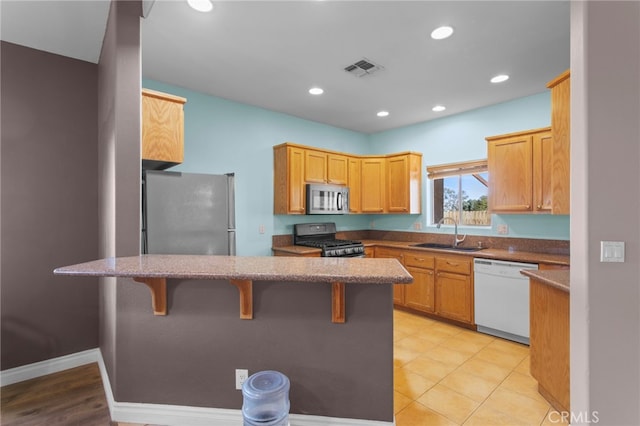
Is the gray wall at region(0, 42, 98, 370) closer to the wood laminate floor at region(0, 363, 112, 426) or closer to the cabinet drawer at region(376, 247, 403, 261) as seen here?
the wood laminate floor at region(0, 363, 112, 426)

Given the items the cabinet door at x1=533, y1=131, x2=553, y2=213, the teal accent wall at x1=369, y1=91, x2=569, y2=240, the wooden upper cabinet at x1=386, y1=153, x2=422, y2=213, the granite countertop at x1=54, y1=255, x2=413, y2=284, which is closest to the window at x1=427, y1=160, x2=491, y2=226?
the teal accent wall at x1=369, y1=91, x2=569, y2=240

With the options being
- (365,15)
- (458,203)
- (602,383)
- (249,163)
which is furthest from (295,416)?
(458,203)

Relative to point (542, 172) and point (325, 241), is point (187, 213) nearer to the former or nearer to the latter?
point (325, 241)

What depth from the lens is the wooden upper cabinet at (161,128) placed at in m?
2.51

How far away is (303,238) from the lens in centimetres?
455

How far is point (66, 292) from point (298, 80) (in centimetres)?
304

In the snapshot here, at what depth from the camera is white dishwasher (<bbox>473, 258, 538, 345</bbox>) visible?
10.5 ft

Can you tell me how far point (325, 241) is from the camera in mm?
4527

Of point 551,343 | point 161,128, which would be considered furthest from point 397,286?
point 161,128

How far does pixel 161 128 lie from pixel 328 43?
5.17ft

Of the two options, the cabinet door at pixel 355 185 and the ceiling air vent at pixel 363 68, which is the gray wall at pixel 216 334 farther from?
the cabinet door at pixel 355 185

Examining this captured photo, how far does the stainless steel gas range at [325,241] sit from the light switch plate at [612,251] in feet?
9.12

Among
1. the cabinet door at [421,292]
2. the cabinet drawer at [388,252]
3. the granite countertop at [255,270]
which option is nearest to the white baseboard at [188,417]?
the granite countertop at [255,270]

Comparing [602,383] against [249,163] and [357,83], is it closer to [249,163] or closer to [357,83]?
[357,83]
